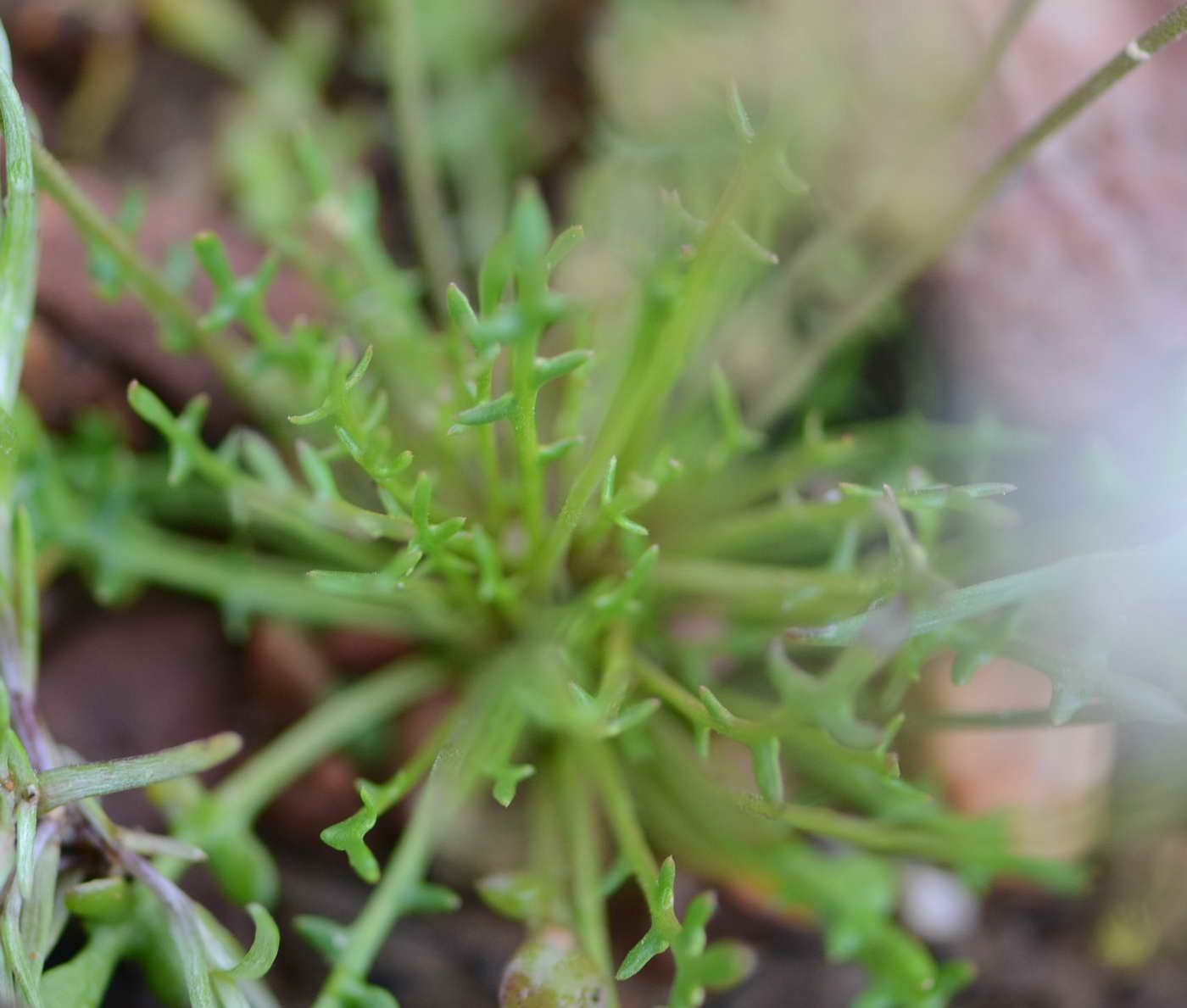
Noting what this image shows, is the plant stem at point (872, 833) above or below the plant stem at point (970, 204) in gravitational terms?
below

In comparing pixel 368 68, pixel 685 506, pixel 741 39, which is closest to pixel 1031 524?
pixel 685 506

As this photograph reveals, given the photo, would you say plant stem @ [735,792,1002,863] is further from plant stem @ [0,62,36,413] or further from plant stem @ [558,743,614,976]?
plant stem @ [0,62,36,413]

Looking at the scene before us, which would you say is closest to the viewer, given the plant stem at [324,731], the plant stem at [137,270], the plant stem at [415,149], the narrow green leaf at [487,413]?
the narrow green leaf at [487,413]

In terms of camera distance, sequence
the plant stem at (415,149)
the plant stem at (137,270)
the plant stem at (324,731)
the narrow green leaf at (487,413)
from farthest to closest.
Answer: the plant stem at (415,149) → the plant stem at (324,731) → the plant stem at (137,270) → the narrow green leaf at (487,413)

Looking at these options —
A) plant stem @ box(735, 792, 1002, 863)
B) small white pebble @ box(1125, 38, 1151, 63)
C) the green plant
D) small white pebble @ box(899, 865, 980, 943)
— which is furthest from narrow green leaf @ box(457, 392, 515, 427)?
small white pebble @ box(899, 865, 980, 943)

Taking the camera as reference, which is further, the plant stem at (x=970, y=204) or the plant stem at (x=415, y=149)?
the plant stem at (x=415, y=149)

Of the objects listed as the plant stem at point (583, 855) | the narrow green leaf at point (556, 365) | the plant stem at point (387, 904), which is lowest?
the plant stem at point (583, 855)

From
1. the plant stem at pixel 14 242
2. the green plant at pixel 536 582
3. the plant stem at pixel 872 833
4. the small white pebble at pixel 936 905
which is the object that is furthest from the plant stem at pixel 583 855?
the plant stem at pixel 14 242

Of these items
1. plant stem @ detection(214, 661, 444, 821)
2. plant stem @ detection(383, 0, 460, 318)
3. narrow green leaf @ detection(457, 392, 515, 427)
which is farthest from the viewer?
plant stem @ detection(383, 0, 460, 318)

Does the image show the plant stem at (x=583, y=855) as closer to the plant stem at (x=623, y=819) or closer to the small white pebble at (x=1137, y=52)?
the plant stem at (x=623, y=819)
